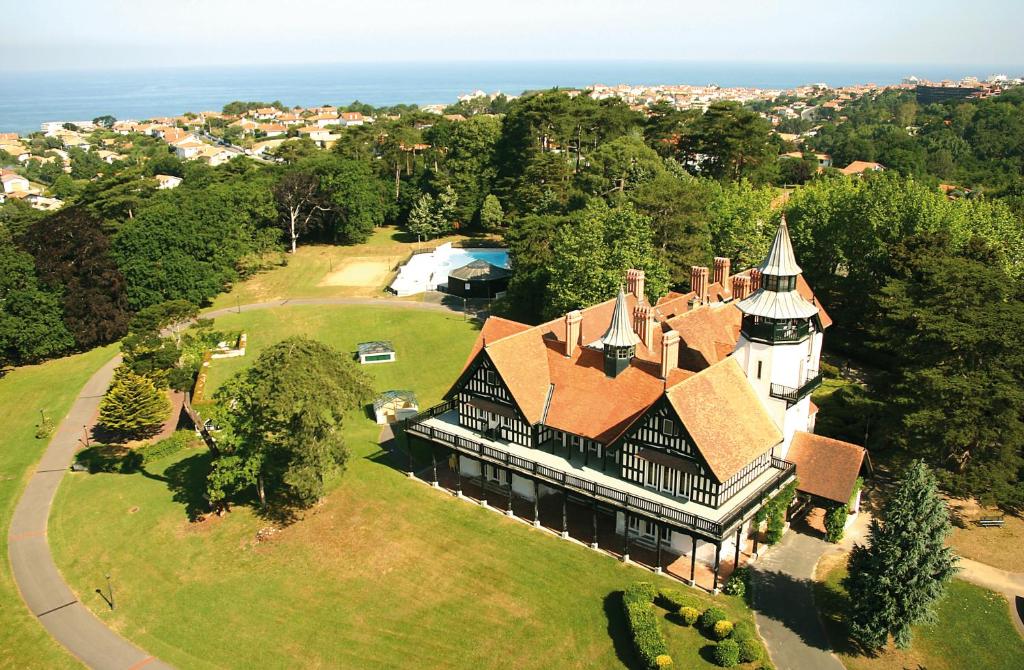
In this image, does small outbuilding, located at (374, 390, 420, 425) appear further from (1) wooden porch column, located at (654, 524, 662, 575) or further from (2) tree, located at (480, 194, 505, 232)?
(2) tree, located at (480, 194, 505, 232)

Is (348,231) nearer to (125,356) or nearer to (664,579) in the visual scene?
(125,356)

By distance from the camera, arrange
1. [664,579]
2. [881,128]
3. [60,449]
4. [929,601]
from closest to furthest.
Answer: [929,601] → [664,579] → [60,449] → [881,128]

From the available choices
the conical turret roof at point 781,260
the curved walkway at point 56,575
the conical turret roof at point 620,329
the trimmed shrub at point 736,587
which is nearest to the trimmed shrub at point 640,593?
the trimmed shrub at point 736,587

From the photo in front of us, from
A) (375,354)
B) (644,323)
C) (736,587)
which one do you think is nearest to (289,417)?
(644,323)

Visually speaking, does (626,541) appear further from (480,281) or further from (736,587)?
(480,281)

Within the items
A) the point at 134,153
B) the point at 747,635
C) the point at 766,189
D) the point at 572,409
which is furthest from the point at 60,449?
the point at 134,153
